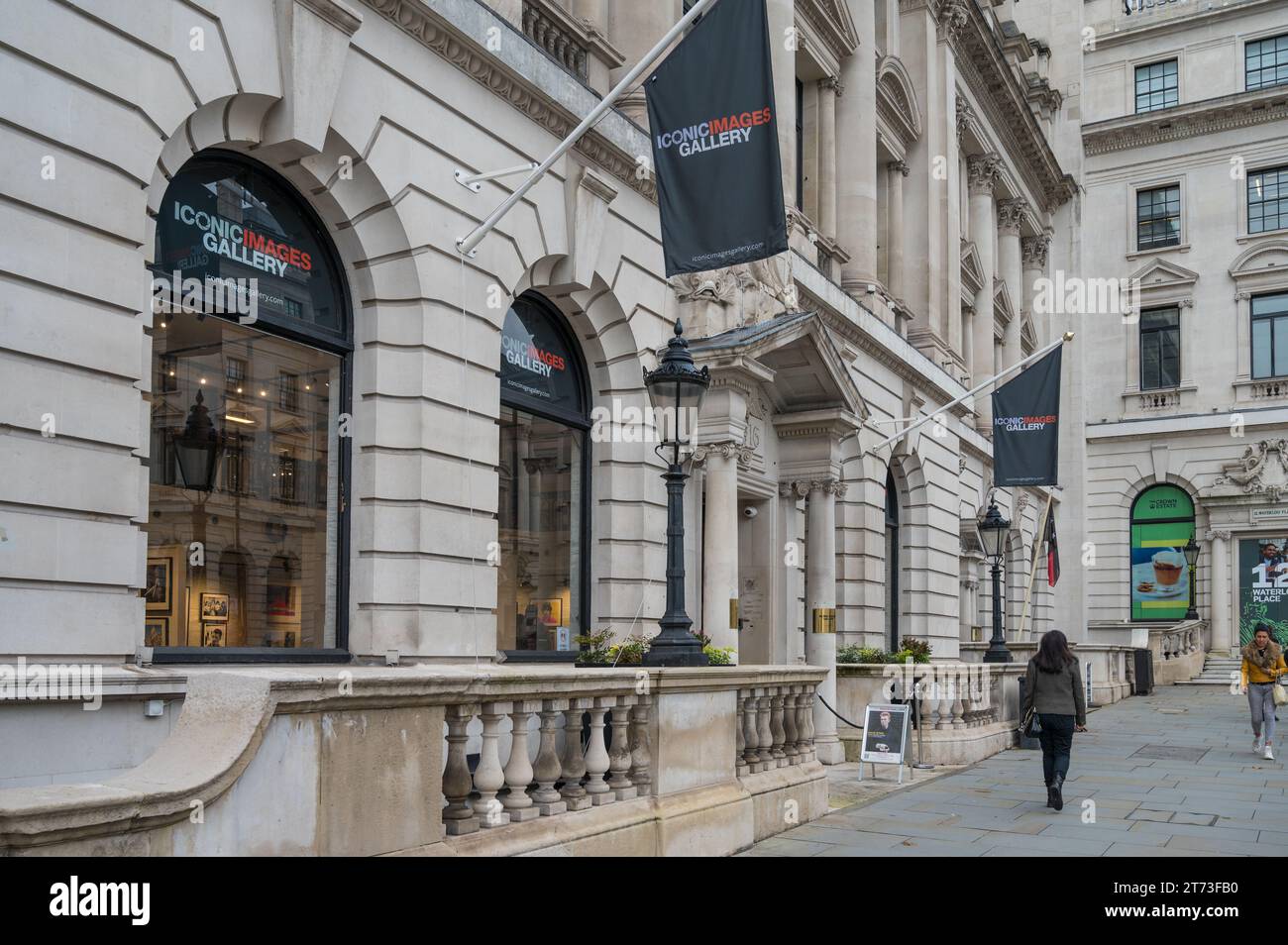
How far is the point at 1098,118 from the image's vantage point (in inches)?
2025

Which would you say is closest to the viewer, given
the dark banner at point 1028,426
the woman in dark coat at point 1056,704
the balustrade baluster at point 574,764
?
the balustrade baluster at point 574,764

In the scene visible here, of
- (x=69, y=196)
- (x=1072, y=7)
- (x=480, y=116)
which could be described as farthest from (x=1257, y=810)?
(x=1072, y=7)

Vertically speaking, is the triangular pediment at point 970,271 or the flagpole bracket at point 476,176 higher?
the triangular pediment at point 970,271

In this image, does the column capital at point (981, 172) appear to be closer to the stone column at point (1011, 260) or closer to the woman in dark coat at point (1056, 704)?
the stone column at point (1011, 260)

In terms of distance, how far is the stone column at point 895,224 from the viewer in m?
29.9

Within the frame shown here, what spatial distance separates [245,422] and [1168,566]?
46115mm

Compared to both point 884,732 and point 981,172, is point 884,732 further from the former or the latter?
point 981,172

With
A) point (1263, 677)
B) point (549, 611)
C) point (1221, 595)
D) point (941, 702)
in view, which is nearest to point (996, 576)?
point (1263, 677)

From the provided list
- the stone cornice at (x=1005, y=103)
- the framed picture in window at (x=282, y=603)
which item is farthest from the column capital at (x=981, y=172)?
the framed picture in window at (x=282, y=603)

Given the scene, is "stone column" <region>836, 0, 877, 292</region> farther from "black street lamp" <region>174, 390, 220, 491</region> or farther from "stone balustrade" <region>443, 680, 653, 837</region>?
"stone balustrade" <region>443, 680, 653, 837</region>

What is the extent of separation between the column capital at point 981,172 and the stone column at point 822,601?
68.9ft

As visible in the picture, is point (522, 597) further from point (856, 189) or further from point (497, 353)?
point (856, 189)

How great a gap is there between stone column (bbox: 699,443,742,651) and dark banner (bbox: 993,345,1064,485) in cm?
1100

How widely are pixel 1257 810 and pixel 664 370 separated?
8.17 meters
